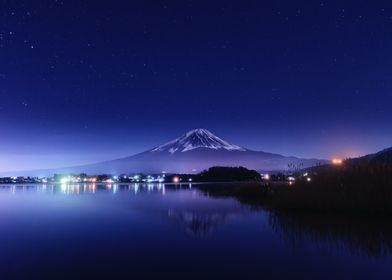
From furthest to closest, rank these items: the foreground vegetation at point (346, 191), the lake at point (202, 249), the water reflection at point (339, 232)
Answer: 1. the foreground vegetation at point (346, 191)
2. the water reflection at point (339, 232)
3. the lake at point (202, 249)

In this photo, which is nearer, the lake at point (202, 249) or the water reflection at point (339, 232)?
the lake at point (202, 249)

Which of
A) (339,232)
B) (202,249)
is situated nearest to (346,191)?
(339,232)

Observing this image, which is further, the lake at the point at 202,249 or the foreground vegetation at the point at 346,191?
the foreground vegetation at the point at 346,191

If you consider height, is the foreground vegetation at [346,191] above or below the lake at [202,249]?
above

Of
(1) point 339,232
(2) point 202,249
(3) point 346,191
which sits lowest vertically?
(2) point 202,249

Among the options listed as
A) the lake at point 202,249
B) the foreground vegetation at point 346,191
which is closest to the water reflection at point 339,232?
the lake at point 202,249

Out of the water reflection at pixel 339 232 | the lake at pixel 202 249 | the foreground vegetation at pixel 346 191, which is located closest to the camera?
the lake at pixel 202 249

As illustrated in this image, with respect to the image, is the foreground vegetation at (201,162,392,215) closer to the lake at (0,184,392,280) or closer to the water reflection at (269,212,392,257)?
the water reflection at (269,212,392,257)

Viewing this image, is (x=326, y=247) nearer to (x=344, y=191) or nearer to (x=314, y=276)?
(x=314, y=276)

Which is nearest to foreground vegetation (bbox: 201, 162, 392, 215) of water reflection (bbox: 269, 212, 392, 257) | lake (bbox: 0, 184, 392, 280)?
water reflection (bbox: 269, 212, 392, 257)

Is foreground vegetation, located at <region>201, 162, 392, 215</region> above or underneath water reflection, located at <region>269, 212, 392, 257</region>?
above

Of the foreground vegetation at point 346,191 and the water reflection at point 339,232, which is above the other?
the foreground vegetation at point 346,191

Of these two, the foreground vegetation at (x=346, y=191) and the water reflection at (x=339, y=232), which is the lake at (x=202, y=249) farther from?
the foreground vegetation at (x=346, y=191)

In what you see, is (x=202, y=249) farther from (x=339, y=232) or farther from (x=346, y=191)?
(x=346, y=191)
